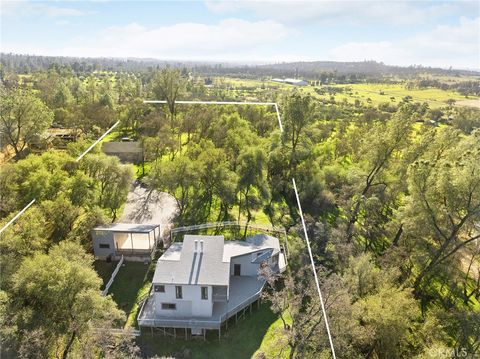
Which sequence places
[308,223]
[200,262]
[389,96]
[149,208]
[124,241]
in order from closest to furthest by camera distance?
[200,262]
[124,241]
[308,223]
[149,208]
[389,96]

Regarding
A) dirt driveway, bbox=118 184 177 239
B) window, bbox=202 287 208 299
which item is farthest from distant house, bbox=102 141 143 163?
window, bbox=202 287 208 299

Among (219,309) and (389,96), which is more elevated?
(389,96)

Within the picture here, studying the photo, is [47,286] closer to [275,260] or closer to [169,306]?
[169,306]

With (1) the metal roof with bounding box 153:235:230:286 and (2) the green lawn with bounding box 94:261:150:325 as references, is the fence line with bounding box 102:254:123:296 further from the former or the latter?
(1) the metal roof with bounding box 153:235:230:286

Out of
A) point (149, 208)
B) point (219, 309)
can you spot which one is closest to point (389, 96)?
point (149, 208)

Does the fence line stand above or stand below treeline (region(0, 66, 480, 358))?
below

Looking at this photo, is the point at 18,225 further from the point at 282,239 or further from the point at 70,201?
the point at 282,239
